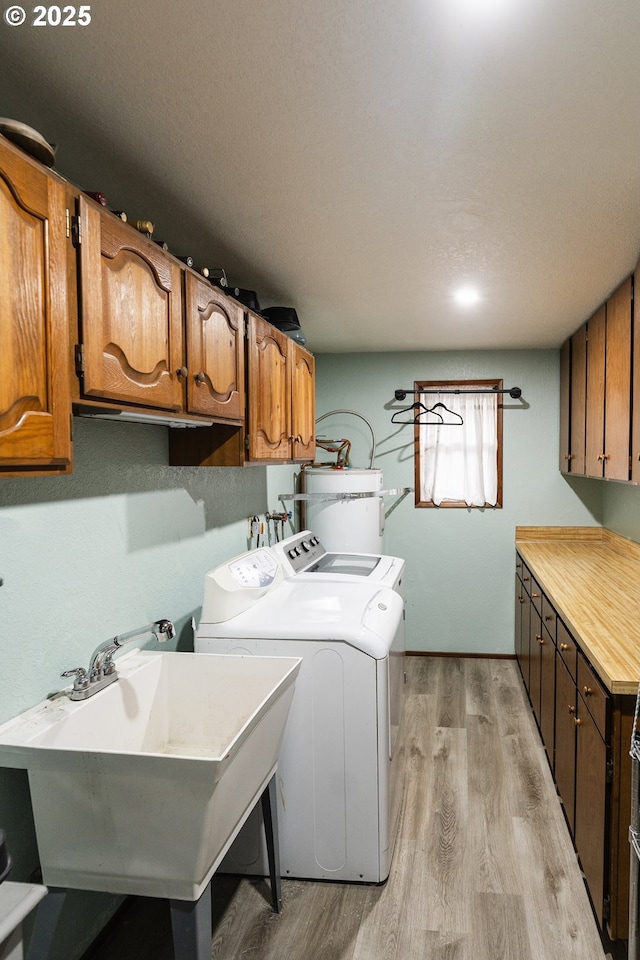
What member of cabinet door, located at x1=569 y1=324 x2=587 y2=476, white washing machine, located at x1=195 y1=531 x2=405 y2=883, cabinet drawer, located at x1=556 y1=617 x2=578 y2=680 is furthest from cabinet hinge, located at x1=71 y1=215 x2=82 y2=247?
cabinet door, located at x1=569 y1=324 x2=587 y2=476

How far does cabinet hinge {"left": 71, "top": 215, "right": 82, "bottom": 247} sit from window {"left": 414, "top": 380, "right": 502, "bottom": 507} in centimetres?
347

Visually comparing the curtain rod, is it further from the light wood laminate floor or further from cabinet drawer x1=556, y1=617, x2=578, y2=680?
the light wood laminate floor

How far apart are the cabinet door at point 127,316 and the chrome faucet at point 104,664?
0.64 metres

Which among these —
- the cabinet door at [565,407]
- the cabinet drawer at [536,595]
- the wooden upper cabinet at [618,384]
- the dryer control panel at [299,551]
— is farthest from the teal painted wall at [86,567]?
the cabinet door at [565,407]

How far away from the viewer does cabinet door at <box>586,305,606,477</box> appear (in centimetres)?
309

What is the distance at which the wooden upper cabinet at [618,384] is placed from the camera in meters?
2.61

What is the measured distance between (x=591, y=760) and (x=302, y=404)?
2065 mm

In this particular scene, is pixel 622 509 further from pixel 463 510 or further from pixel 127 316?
pixel 127 316

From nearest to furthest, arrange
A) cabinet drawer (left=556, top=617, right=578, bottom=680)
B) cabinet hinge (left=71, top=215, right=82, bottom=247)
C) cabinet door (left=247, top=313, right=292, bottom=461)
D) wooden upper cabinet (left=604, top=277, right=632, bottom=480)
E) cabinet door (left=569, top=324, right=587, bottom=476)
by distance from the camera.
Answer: cabinet hinge (left=71, top=215, right=82, bottom=247) < cabinet drawer (left=556, top=617, right=578, bottom=680) < cabinet door (left=247, top=313, right=292, bottom=461) < wooden upper cabinet (left=604, top=277, right=632, bottom=480) < cabinet door (left=569, top=324, right=587, bottom=476)

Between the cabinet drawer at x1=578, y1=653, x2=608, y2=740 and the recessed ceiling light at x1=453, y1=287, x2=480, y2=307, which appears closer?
the cabinet drawer at x1=578, y1=653, x2=608, y2=740

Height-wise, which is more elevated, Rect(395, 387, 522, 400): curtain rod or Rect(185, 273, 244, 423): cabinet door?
Rect(395, 387, 522, 400): curtain rod

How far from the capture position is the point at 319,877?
7.18 ft

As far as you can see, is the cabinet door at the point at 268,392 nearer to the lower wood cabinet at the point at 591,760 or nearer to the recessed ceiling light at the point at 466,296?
the recessed ceiling light at the point at 466,296

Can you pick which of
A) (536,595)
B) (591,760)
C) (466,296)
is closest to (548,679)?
(536,595)
